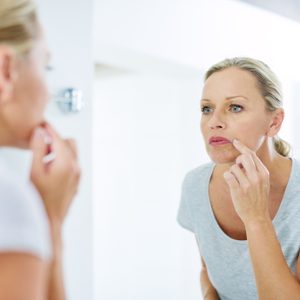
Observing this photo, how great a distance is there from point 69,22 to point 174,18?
626mm


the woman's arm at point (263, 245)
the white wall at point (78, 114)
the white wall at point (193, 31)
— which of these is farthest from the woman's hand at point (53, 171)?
the white wall at point (193, 31)

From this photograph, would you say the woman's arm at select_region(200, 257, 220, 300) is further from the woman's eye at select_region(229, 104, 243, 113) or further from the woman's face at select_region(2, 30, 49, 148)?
the woman's face at select_region(2, 30, 49, 148)

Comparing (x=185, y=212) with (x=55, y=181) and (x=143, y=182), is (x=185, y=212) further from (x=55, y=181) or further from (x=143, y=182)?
(x=143, y=182)

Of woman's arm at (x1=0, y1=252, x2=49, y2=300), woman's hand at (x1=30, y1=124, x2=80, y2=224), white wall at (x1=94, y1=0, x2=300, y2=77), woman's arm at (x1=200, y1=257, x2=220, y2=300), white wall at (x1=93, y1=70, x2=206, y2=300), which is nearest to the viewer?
woman's arm at (x1=0, y1=252, x2=49, y2=300)

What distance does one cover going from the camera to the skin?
86 cm

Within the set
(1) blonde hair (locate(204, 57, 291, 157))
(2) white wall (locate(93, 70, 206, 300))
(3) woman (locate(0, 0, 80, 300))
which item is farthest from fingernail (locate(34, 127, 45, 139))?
(2) white wall (locate(93, 70, 206, 300))

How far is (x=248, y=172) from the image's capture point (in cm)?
90

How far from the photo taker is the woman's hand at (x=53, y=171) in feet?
1.66

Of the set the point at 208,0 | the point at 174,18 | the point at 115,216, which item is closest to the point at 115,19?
the point at 174,18

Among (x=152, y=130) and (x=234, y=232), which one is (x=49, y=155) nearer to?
(x=234, y=232)

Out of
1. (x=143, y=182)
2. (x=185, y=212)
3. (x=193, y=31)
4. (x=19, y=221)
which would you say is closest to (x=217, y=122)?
(x=185, y=212)

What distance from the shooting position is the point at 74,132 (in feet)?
3.59

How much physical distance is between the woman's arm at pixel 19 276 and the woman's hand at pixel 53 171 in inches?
3.5

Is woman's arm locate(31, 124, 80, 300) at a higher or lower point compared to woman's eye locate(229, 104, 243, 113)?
lower
